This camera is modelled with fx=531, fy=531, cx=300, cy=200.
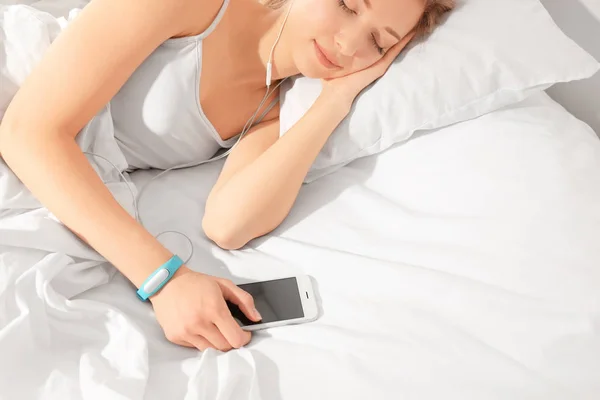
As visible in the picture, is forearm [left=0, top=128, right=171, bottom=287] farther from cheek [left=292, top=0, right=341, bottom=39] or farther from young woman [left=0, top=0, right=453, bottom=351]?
cheek [left=292, top=0, right=341, bottom=39]

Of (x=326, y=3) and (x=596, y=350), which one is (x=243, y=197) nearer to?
(x=326, y=3)

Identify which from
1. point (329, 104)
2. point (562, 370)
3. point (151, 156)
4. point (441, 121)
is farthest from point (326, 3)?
point (562, 370)

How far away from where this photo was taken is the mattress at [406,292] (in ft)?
2.37

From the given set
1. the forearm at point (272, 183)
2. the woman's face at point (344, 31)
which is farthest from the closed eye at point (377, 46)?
the forearm at point (272, 183)

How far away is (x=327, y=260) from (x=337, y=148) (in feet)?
0.85

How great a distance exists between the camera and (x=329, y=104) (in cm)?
106

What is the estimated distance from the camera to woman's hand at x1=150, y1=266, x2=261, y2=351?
80cm

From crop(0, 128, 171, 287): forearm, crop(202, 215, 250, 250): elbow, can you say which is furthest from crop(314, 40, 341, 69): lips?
crop(0, 128, 171, 287): forearm

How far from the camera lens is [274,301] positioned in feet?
2.88

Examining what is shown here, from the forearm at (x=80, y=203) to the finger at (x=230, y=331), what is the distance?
0.48 feet

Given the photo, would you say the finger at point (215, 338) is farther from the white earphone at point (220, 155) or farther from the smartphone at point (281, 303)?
the white earphone at point (220, 155)

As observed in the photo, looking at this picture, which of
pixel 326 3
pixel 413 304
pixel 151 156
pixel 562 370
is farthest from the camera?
pixel 151 156

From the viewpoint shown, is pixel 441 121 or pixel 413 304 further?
pixel 441 121

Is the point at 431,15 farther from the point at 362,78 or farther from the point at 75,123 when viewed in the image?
the point at 75,123
